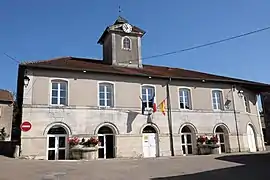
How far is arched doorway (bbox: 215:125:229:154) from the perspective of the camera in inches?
906

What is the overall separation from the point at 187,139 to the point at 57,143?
9648mm

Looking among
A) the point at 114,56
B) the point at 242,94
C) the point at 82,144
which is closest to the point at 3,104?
the point at 114,56

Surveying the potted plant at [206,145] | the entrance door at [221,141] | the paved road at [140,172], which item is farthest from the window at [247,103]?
the paved road at [140,172]

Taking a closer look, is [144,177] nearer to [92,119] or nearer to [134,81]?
[92,119]

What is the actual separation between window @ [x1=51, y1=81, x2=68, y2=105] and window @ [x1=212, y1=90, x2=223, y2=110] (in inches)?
464

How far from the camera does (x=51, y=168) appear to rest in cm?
1367

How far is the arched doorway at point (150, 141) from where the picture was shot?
20.7 m

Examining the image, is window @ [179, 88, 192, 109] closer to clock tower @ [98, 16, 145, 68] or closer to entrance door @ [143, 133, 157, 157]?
entrance door @ [143, 133, 157, 157]

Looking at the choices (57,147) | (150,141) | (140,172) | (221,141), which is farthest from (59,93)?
(221,141)

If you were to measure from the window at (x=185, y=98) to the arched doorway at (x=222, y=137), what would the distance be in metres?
3.16

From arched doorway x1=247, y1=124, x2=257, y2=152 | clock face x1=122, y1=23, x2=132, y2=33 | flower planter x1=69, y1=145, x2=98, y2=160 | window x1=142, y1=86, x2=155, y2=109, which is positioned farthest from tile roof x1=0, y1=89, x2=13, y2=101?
arched doorway x1=247, y1=124, x2=257, y2=152

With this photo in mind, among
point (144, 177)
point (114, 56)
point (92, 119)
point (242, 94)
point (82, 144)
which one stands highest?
point (114, 56)

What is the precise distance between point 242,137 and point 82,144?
1294 centimetres

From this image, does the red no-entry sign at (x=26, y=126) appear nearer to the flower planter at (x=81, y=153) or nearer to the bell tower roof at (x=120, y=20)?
the flower planter at (x=81, y=153)
